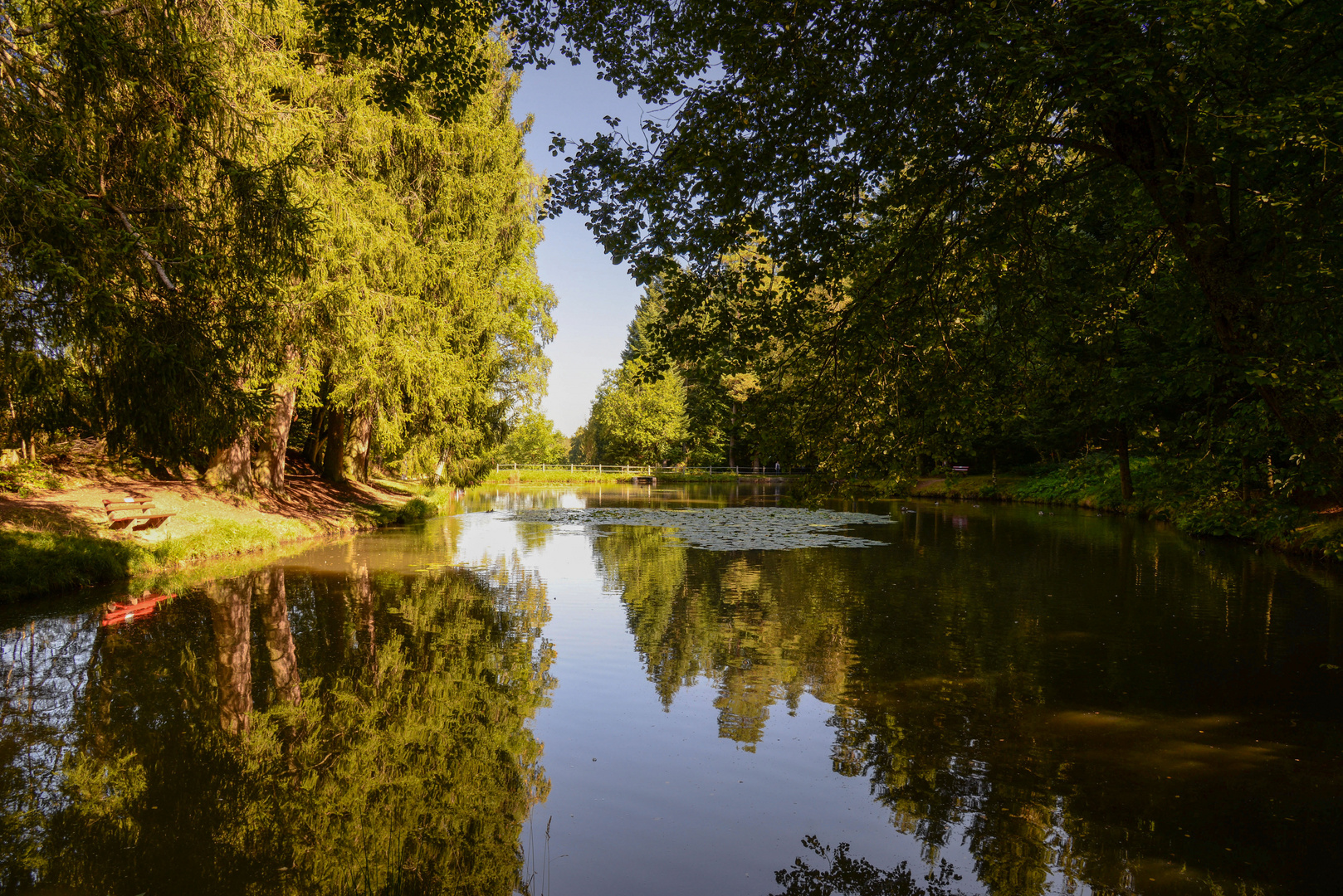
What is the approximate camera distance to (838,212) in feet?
22.2

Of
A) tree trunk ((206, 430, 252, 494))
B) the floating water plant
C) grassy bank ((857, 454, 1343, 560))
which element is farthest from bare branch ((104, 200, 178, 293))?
the floating water plant

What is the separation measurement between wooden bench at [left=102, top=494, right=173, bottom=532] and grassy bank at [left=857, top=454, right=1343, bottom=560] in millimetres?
12669

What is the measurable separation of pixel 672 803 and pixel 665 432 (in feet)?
208

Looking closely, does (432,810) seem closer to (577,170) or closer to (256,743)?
(256,743)

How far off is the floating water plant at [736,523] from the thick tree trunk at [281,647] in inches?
411

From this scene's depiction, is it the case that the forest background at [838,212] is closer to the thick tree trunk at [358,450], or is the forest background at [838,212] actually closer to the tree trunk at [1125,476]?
the thick tree trunk at [358,450]

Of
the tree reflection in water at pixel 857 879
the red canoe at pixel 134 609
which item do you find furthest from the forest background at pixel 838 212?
the tree reflection in water at pixel 857 879

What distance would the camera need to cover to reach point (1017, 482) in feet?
132

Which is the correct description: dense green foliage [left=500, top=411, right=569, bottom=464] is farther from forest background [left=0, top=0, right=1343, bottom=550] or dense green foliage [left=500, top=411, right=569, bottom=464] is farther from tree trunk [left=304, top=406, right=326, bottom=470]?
forest background [left=0, top=0, right=1343, bottom=550]

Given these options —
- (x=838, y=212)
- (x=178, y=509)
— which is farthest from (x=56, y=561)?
(x=838, y=212)

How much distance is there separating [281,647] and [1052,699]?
27.5ft

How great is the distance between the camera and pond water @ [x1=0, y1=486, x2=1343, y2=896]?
440 centimetres

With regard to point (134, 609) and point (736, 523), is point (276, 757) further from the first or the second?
point (736, 523)

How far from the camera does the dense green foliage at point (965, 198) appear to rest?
16.4 feet
